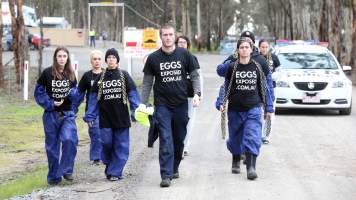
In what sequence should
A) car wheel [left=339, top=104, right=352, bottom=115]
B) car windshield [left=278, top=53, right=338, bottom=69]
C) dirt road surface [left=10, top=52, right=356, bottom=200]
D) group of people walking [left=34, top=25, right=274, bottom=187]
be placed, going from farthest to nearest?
1. car windshield [left=278, top=53, right=338, bottom=69]
2. car wheel [left=339, top=104, right=352, bottom=115]
3. group of people walking [left=34, top=25, right=274, bottom=187]
4. dirt road surface [left=10, top=52, right=356, bottom=200]

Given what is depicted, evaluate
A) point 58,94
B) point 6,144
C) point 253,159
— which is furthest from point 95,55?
point 6,144

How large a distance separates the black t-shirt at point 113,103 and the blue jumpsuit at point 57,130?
392 mm

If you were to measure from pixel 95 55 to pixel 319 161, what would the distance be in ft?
11.9

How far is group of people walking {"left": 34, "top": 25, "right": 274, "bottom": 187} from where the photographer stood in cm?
938

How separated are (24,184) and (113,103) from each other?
1719 millimetres

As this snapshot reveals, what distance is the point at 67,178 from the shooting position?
9820 mm

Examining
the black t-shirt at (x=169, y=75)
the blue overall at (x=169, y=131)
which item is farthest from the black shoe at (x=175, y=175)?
the black t-shirt at (x=169, y=75)

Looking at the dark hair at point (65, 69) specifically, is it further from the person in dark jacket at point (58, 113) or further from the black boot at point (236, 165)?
the black boot at point (236, 165)

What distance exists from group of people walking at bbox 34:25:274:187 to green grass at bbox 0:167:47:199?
35 cm

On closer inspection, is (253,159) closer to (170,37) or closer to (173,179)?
(173,179)

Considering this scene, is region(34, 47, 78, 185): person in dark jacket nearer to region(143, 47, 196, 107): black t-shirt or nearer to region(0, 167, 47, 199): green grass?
region(0, 167, 47, 199): green grass

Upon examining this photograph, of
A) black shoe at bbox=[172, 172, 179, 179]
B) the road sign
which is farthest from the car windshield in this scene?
black shoe at bbox=[172, 172, 179, 179]

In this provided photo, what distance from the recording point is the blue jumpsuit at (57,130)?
31.5ft

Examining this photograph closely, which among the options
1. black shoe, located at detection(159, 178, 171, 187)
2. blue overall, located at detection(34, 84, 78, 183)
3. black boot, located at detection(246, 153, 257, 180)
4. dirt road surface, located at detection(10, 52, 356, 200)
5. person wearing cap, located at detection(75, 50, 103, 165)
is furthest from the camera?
person wearing cap, located at detection(75, 50, 103, 165)
